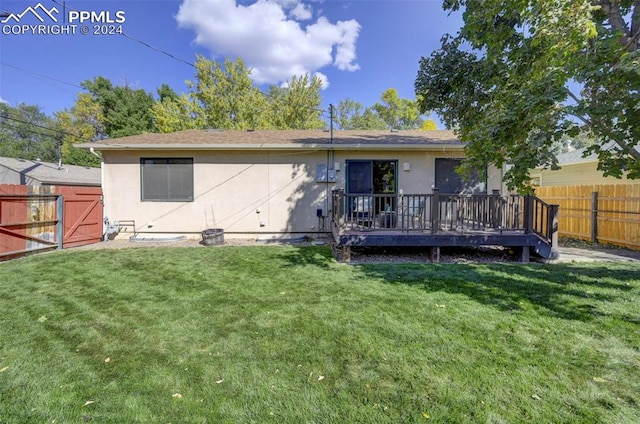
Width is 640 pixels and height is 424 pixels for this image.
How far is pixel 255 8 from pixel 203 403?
38.0ft

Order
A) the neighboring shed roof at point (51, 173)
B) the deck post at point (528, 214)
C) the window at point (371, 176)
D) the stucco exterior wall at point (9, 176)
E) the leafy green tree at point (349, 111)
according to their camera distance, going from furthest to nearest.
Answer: the leafy green tree at point (349, 111) < the neighboring shed roof at point (51, 173) < the stucco exterior wall at point (9, 176) < the window at point (371, 176) < the deck post at point (528, 214)

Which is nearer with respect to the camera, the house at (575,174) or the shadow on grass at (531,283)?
the shadow on grass at (531,283)

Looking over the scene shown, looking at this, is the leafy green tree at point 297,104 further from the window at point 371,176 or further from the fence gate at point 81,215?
the fence gate at point 81,215

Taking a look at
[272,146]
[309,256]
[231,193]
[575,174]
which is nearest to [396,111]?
[575,174]

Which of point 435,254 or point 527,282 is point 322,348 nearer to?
point 527,282

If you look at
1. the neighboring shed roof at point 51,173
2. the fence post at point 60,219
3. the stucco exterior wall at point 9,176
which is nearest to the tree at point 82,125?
the neighboring shed roof at point 51,173

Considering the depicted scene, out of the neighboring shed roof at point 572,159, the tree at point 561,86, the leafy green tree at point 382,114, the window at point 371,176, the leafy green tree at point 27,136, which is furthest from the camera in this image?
the leafy green tree at point 27,136

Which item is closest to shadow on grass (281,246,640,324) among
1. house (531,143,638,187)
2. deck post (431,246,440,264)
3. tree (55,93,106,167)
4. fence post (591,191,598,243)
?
deck post (431,246,440,264)

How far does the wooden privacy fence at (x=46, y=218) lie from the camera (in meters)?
6.31

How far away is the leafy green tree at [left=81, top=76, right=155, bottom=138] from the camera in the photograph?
78.8 feet

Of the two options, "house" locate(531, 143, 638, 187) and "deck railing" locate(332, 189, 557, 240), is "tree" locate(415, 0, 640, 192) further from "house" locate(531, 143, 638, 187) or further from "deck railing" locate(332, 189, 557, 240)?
"house" locate(531, 143, 638, 187)

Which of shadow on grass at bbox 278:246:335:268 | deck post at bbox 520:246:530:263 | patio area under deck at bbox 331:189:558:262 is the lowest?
shadow on grass at bbox 278:246:335:268

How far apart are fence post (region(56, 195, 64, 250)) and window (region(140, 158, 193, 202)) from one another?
5.81ft

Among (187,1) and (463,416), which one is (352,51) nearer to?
(187,1)
